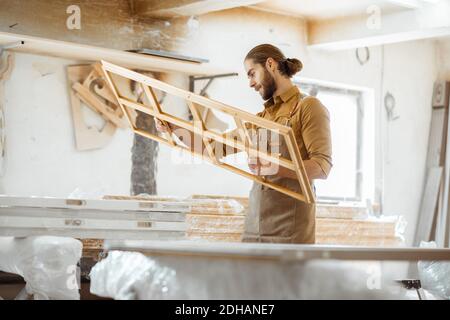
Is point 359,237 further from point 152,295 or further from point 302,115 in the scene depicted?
point 152,295

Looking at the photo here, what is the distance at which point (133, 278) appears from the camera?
2.07 meters

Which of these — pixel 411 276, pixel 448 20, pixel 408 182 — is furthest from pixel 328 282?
pixel 408 182

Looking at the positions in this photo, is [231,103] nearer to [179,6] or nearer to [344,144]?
[179,6]

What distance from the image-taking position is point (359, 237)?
5586 mm

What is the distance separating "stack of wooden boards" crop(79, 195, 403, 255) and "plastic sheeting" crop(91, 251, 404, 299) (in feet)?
7.36

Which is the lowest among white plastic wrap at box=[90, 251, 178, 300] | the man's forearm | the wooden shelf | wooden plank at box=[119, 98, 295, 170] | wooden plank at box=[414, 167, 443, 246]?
wooden plank at box=[414, 167, 443, 246]

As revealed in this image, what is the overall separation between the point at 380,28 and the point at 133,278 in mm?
4408

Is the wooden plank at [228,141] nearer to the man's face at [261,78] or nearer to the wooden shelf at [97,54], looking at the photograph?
the man's face at [261,78]

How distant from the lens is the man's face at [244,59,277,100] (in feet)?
10.7

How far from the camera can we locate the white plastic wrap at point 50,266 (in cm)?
269

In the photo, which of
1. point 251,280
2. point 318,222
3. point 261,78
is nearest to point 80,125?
point 318,222

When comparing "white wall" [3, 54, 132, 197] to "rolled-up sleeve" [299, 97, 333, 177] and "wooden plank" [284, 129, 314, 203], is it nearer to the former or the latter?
"rolled-up sleeve" [299, 97, 333, 177]

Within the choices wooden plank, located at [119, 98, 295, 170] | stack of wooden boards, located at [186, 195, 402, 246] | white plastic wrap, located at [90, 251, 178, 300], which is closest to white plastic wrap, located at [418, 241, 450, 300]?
wooden plank, located at [119, 98, 295, 170]
